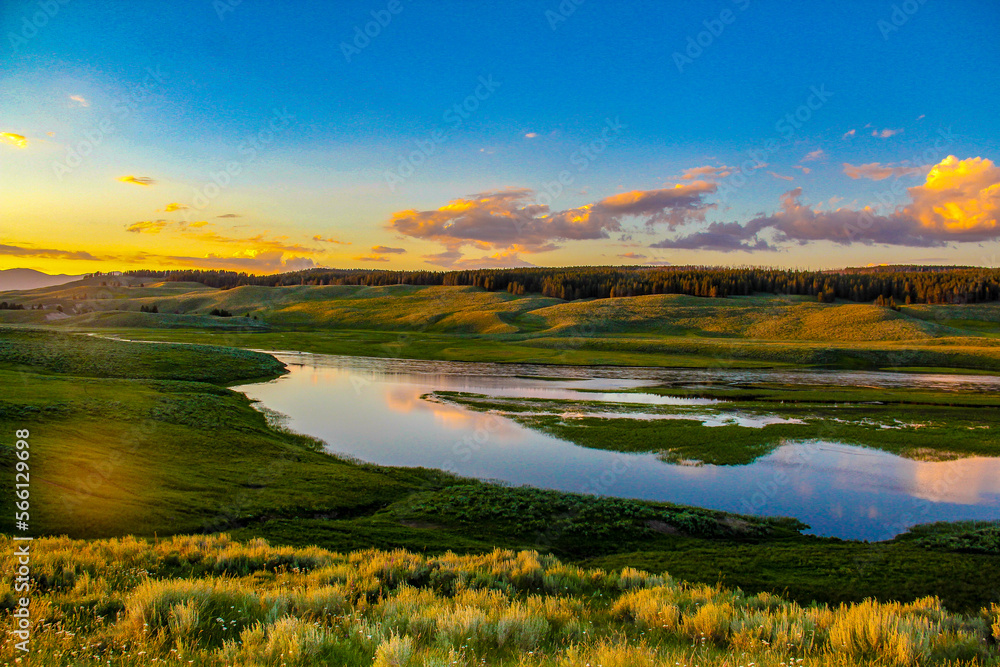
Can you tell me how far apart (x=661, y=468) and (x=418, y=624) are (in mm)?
20304

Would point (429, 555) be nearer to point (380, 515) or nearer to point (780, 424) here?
point (380, 515)

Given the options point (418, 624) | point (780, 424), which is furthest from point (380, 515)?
point (780, 424)

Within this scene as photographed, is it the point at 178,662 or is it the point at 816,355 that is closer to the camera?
the point at 178,662

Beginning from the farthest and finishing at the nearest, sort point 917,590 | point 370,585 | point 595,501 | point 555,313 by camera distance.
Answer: point 555,313 < point 595,501 < point 917,590 < point 370,585

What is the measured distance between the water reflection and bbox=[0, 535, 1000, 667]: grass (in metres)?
11.9

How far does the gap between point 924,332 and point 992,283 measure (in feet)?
273

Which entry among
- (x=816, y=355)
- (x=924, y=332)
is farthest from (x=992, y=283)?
(x=816, y=355)

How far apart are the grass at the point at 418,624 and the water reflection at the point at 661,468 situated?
1190cm

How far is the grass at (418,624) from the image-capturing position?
521 cm

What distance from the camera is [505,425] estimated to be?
3338 centimetres

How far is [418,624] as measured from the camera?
6262 mm

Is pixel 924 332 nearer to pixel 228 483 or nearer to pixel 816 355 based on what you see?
pixel 816 355

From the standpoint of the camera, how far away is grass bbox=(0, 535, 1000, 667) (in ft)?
17.1

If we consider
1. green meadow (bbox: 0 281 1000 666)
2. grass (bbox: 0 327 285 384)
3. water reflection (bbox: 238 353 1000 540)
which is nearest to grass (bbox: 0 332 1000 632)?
green meadow (bbox: 0 281 1000 666)
